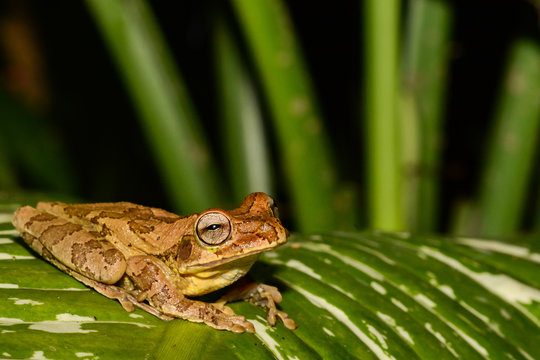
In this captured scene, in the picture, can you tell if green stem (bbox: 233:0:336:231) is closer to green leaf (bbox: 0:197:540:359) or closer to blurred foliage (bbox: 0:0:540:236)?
blurred foliage (bbox: 0:0:540:236)

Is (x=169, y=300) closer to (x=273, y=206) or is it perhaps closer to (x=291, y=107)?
(x=273, y=206)

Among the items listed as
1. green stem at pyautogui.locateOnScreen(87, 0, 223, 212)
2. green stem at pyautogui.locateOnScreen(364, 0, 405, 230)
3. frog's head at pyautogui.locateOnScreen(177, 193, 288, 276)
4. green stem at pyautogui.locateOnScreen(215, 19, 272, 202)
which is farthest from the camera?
green stem at pyautogui.locateOnScreen(215, 19, 272, 202)

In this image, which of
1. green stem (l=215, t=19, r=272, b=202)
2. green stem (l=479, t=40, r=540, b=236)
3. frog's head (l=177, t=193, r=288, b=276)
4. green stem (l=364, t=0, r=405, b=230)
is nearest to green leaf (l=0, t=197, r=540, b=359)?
frog's head (l=177, t=193, r=288, b=276)

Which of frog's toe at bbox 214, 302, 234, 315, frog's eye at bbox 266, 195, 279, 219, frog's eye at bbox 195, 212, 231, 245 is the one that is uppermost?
frog's eye at bbox 266, 195, 279, 219

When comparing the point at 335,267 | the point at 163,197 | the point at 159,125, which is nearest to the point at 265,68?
the point at 159,125

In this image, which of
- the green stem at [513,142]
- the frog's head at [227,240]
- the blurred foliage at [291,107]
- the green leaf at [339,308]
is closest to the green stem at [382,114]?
the blurred foliage at [291,107]

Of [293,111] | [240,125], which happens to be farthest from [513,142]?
[240,125]

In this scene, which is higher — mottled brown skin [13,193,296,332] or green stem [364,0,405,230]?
green stem [364,0,405,230]
